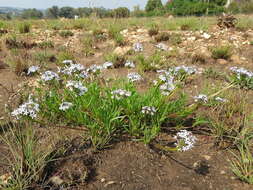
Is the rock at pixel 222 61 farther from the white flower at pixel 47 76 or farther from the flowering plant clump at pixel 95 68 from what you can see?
the white flower at pixel 47 76

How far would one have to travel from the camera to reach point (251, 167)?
1.95 metres

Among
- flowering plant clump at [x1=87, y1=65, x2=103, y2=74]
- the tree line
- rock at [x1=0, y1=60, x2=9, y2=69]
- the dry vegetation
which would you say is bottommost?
the dry vegetation

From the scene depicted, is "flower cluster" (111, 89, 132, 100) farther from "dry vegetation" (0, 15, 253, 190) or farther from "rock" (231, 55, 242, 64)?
"rock" (231, 55, 242, 64)

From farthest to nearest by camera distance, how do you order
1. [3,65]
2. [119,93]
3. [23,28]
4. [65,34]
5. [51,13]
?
[51,13], [23,28], [65,34], [3,65], [119,93]

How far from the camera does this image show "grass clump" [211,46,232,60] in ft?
15.1

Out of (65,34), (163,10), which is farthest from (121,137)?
(163,10)

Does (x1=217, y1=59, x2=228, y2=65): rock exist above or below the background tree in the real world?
below

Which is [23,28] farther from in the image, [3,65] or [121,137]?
[121,137]

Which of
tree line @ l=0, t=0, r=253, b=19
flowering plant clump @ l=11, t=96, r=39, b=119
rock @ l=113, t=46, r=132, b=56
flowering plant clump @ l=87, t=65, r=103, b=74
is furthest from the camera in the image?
tree line @ l=0, t=0, r=253, b=19

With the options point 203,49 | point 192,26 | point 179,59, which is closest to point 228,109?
point 179,59

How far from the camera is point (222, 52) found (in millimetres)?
4637

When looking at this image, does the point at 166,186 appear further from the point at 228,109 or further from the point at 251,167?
the point at 228,109

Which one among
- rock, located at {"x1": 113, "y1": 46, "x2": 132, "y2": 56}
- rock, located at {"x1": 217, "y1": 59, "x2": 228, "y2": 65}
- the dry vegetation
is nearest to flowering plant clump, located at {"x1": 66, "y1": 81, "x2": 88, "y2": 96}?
the dry vegetation

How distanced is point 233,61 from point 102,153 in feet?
12.9
